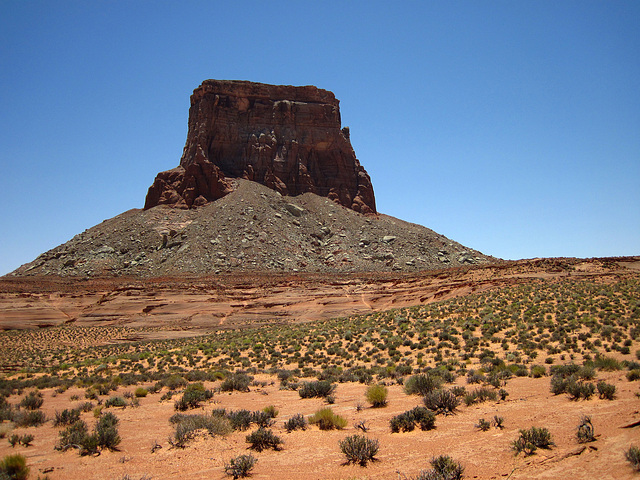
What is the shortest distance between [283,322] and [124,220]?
159ft

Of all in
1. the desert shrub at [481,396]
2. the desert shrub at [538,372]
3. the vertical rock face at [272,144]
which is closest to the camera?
the desert shrub at [481,396]

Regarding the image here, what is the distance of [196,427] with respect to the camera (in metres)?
9.63

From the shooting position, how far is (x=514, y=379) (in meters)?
13.3

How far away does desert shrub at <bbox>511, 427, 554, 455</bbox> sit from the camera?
6906 mm

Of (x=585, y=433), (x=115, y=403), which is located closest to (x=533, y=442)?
(x=585, y=433)

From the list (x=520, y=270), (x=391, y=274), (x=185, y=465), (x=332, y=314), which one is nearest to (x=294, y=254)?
(x=391, y=274)

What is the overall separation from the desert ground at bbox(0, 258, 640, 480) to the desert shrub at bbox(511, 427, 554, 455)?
0.12 meters

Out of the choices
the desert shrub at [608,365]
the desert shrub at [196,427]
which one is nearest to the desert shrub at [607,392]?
the desert shrub at [608,365]

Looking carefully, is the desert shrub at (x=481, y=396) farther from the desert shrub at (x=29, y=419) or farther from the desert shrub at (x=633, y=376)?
the desert shrub at (x=29, y=419)

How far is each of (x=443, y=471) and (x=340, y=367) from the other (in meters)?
12.3

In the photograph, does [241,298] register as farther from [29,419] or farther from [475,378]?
[475,378]

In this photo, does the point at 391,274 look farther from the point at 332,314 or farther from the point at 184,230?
the point at 184,230

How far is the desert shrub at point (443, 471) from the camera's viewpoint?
19.6 ft

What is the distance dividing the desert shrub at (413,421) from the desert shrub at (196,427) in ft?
11.8
